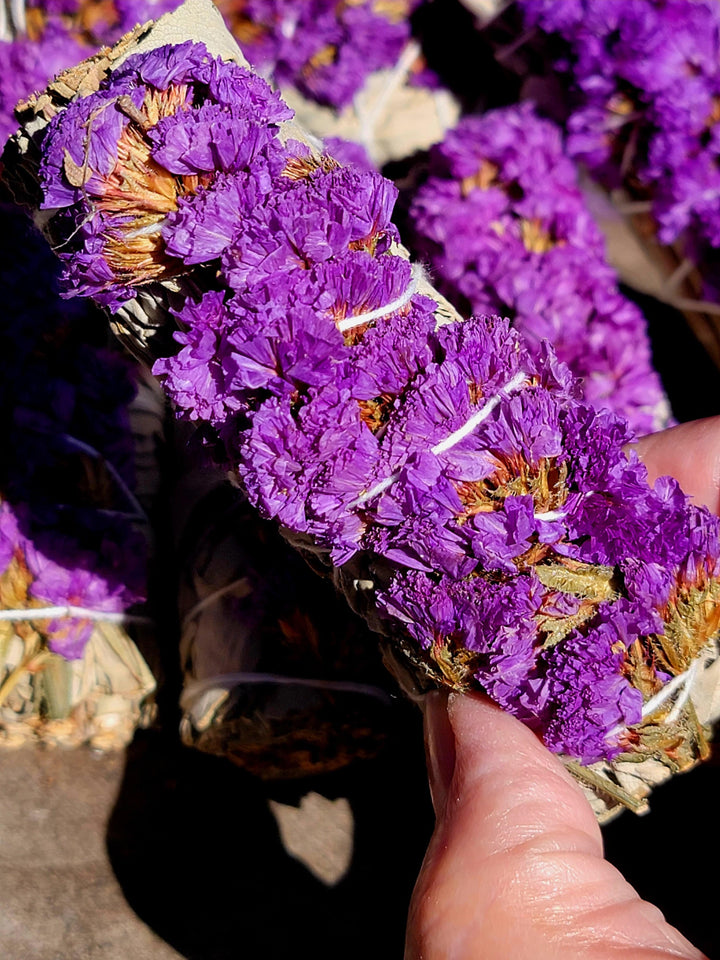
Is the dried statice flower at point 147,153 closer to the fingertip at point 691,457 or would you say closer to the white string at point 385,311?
the white string at point 385,311

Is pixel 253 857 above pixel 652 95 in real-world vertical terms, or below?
below

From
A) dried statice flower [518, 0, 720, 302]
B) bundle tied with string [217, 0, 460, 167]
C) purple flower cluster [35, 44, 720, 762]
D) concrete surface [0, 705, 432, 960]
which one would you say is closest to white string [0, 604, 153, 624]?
concrete surface [0, 705, 432, 960]

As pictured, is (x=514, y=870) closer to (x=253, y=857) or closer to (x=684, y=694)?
(x=684, y=694)

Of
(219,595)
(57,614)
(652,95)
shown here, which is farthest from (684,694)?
(652,95)

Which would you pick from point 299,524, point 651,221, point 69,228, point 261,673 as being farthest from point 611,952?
point 651,221

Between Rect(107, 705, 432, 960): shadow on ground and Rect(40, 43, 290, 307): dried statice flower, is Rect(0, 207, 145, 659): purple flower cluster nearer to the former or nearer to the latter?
Rect(107, 705, 432, 960): shadow on ground

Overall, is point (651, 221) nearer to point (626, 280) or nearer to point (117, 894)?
point (626, 280)

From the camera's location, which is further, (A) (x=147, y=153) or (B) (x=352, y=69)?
(B) (x=352, y=69)
